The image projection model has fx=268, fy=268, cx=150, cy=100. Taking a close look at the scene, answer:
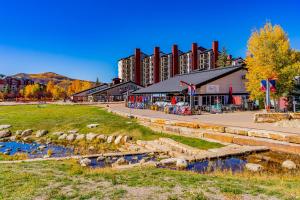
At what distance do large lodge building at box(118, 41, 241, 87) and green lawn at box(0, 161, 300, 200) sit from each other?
257 ft

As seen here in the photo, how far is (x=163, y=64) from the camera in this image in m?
105

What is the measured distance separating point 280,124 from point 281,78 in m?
13.4

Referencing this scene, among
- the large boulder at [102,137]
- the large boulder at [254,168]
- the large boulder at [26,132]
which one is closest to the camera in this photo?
the large boulder at [254,168]

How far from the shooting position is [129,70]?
112000 mm

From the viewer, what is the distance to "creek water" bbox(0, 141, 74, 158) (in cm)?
→ 1683

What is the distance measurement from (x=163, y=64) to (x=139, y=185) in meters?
99.3

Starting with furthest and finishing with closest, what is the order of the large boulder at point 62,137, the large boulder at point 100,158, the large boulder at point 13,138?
the large boulder at point 13,138 → the large boulder at point 62,137 → the large boulder at point 100,158

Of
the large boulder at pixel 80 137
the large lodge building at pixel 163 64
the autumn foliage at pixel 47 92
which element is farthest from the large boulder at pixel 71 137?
the autumn foliage at pixel 47 92

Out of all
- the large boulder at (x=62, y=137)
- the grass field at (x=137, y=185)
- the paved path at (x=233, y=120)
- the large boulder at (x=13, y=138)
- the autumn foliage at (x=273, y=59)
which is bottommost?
the large boulder at (x=13, y=138)

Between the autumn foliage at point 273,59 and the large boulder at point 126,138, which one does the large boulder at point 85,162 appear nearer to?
the large boulder at point 126,138

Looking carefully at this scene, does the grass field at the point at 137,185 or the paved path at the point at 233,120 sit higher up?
the paved path at the point at 233,120

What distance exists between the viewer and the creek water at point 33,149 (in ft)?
55.2

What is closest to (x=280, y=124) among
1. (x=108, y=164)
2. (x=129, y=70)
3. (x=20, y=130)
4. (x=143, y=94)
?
(x=108, y=164)

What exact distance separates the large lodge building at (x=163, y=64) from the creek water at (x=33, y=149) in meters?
70.9
